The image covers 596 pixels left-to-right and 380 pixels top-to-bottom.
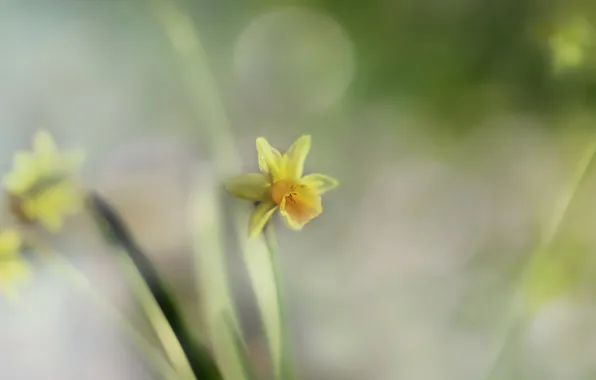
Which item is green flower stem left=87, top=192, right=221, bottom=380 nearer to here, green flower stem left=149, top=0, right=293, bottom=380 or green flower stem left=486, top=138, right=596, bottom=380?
green flower stem left=149, top=0, right=293, bottom=380

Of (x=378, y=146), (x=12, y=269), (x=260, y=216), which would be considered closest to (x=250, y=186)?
(x=260, y=216)

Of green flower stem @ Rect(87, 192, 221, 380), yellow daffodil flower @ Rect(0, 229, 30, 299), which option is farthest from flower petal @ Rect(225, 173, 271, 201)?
yellow daffodil flower @ Rect(0, 229, 30, 299)

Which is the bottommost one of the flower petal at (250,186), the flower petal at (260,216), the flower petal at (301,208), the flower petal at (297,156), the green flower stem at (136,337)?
the green flower stem at (136,337)

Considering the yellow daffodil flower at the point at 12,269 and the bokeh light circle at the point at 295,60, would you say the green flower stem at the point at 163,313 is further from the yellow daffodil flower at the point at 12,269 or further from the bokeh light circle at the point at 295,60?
the bokeh light circle at the point at 295,60

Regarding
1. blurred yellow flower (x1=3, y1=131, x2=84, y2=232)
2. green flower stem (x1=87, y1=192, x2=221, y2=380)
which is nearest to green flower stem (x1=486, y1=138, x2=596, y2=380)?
green flower stem (x1=87, y1=192, x2=221, y2=380)

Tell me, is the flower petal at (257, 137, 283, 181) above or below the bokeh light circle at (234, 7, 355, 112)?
below

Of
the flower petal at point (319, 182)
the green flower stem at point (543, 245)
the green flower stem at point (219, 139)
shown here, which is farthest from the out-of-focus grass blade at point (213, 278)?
the green flower stem at point (543, 245)

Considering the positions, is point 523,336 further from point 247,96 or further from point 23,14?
point 23,14

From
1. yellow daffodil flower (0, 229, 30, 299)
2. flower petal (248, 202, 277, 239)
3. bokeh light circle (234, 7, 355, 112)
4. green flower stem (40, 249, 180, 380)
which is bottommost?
green flower stem (40, 249, 180, 380)
